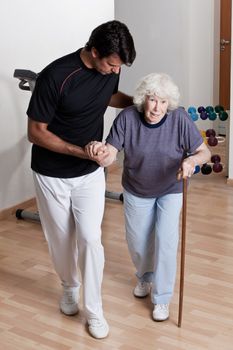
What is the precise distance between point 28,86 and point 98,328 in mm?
1861

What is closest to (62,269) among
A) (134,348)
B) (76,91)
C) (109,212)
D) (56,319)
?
(56,319)

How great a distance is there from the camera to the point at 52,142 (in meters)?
2.60

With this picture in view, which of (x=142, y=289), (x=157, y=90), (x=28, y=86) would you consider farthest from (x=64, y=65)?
(x=28, y=86)

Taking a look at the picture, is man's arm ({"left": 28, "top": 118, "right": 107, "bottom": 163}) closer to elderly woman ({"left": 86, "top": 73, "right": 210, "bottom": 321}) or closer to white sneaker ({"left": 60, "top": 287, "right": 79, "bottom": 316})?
elderly woman ({"left": 86, "top": 73, "right": 210, "bottom": 321})

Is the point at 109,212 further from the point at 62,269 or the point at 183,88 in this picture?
the point at 183,88

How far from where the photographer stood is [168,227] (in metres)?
2.87

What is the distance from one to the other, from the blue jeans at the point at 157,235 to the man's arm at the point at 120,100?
42 cm

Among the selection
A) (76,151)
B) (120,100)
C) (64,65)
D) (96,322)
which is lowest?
(96,322)

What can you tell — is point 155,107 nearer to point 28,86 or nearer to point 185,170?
point 185,170

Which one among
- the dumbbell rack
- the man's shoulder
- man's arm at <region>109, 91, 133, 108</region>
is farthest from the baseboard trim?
the man's shoulder

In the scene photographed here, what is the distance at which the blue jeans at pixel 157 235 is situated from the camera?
9.43 feet

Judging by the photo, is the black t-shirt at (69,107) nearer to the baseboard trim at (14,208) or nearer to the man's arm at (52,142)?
the man's arm at (52,142)

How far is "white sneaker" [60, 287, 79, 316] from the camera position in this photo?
304 centimetres

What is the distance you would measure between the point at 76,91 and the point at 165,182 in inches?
23.4
